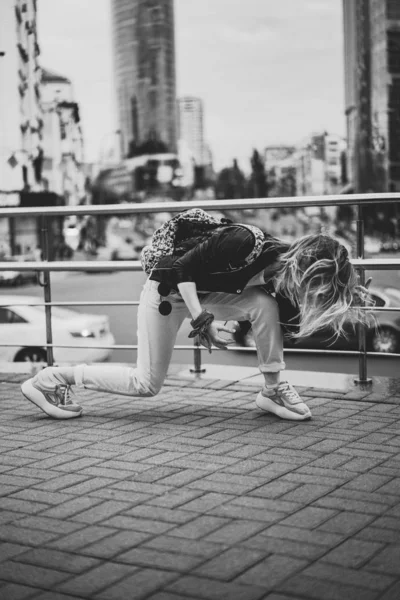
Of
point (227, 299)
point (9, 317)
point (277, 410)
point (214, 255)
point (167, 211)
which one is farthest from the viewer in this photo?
point (9, 317)

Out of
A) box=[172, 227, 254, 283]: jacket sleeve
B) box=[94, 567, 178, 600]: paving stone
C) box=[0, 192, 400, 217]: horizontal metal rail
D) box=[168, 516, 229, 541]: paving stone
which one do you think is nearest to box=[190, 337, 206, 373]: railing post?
box=[0, 192, 400, 217]: horizontal metal rail

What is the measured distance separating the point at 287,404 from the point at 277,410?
0.27ft

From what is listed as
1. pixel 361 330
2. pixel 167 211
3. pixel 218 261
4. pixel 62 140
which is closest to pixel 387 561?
pixel 218 261

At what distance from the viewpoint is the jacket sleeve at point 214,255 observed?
5.42m

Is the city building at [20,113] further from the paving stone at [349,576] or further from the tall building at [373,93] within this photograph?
the paving stone at [349,576]

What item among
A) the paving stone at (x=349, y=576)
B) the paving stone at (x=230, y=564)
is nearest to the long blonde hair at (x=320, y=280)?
the paving stone at (x=230, y=564)

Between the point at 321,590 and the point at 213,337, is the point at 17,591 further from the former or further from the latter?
the point at 213,337

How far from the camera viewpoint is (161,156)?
137125 mm

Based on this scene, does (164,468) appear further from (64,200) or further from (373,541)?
(64,200)

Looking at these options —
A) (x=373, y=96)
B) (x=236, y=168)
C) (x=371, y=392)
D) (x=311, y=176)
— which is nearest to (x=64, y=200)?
(x=236, y=168)

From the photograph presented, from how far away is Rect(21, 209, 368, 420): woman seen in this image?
17.6ft

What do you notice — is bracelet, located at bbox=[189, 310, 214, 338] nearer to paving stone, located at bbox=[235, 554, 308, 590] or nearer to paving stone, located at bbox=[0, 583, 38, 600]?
paving stone, located at bbox=[235, 554, 308, 590]

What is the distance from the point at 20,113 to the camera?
8638cm

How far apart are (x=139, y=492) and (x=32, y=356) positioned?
1001 cm
